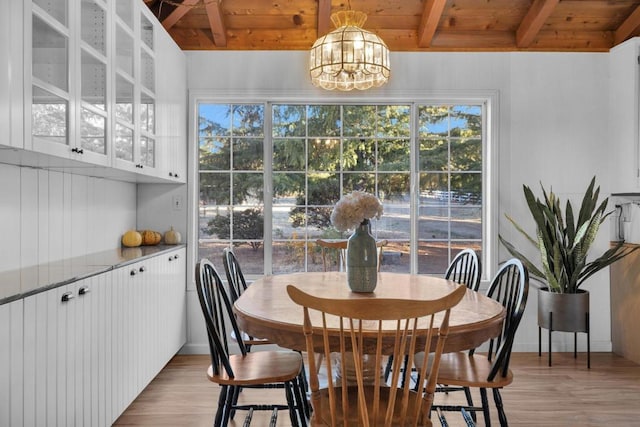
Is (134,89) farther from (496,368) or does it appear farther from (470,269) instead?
(496,368)

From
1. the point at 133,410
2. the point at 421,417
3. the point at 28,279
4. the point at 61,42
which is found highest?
the point at 61,42

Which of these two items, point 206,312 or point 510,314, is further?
point 510,314

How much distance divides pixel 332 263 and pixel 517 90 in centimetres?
213

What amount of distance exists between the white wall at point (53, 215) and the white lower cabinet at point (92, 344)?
42cm

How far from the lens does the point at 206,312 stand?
194 cm

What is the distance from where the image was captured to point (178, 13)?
139 inches

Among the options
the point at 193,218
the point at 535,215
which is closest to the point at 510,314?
the point at 535,215

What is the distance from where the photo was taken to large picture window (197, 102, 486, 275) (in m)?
3.94

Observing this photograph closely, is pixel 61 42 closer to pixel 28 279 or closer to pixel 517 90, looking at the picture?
pixel 28 279

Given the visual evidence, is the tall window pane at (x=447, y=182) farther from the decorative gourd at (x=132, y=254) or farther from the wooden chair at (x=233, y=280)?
the decorative gourd at (x=132, y=254)

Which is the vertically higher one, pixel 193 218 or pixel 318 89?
pixel 318 89

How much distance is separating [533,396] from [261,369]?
1.89 meters

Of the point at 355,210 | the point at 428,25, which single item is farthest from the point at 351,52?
the point at 428,25

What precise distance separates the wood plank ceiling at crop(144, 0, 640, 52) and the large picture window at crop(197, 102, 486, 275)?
54cm
